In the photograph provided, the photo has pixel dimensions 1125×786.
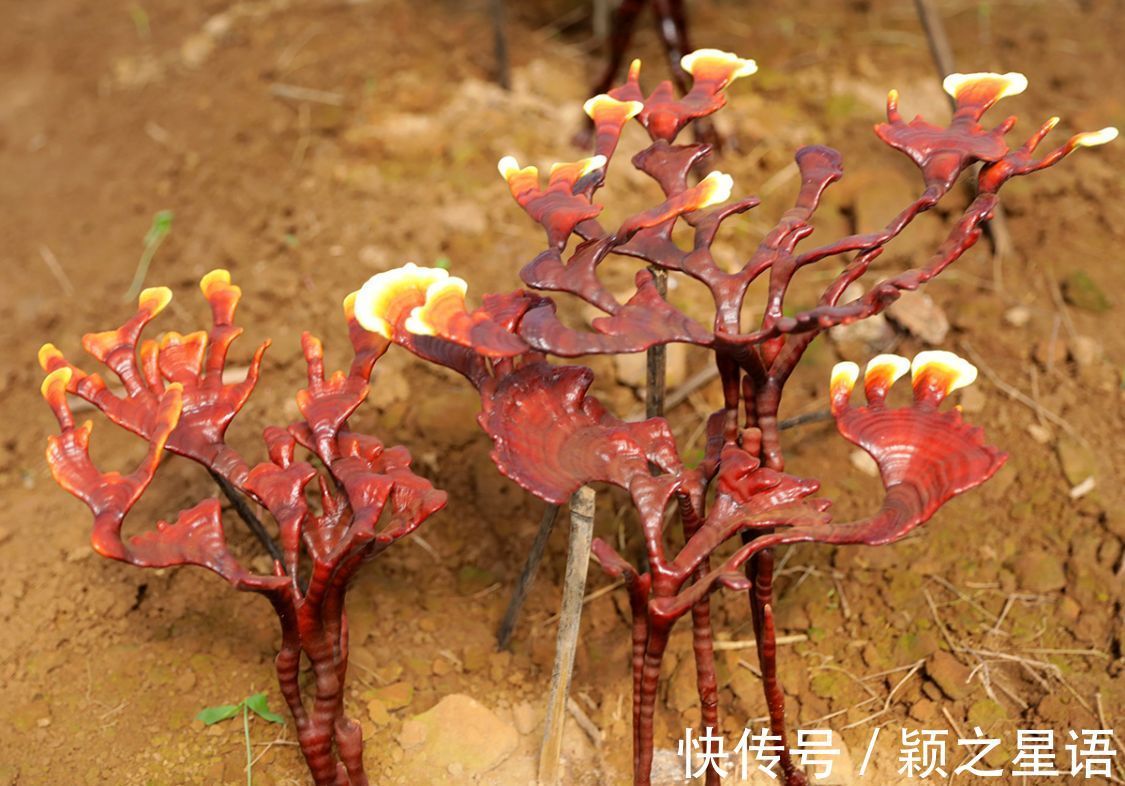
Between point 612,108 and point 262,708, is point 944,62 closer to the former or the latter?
point 612,108

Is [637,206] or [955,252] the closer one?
[955,252]

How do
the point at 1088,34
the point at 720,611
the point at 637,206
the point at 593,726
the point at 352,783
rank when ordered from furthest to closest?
the point at 1088,34 → the point at 637,206 → the point at 720,611 → the point at 593,726 → the point at 352,783

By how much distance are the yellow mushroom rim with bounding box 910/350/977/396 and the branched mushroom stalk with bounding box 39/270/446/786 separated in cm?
74

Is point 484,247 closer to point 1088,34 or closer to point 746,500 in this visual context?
point 746,500

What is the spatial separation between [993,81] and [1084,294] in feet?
4.15

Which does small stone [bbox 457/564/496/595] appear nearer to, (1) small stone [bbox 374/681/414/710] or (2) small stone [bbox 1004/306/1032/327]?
(1) small stone [bbox 374/681/414/710]

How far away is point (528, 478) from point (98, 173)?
2734 millimetres

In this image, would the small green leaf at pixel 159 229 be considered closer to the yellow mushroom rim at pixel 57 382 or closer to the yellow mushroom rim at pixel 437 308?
the yellow mushroom rim at pixel 57 382

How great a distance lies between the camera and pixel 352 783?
6.66 ft

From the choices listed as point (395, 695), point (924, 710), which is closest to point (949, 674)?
point (924, 710)

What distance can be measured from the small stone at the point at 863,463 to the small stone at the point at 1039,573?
1.16 feet

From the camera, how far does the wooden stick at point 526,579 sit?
83.9 inches

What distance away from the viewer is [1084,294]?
3074 mm

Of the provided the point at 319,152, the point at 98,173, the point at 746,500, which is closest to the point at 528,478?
the point at 746,500
